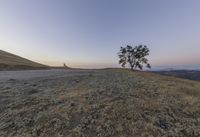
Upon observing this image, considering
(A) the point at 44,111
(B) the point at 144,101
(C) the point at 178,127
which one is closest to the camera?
(C) the point at 178,127

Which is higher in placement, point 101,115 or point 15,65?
point 15,65

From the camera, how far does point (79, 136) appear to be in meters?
6.02

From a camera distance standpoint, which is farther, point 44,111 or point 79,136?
point 44,111

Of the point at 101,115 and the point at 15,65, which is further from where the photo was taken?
the point at 15,65

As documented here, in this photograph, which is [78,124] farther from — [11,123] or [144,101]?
[144,101]

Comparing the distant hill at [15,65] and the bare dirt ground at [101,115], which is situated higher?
the distant hill at [15,65]

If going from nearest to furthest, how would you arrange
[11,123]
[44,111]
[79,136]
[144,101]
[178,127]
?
[79,136]
[178,127]
[11,123]
[44,111]
[144,101]

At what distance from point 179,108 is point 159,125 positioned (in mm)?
2425

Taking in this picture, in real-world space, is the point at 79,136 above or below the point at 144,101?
below

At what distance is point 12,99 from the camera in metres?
10.4

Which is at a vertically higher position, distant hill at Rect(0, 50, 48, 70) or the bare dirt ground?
distant hill at Rect(0, 50, 48, 70)

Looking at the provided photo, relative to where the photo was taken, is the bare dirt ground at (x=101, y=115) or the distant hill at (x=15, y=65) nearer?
the bare dirt ground at (x=101, y=115)

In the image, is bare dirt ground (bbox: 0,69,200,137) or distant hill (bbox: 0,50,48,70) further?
distant hill (bbox: 0,50,48,70)

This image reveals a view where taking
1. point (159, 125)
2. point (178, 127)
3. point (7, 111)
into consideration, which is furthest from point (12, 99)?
point (178, 127)
